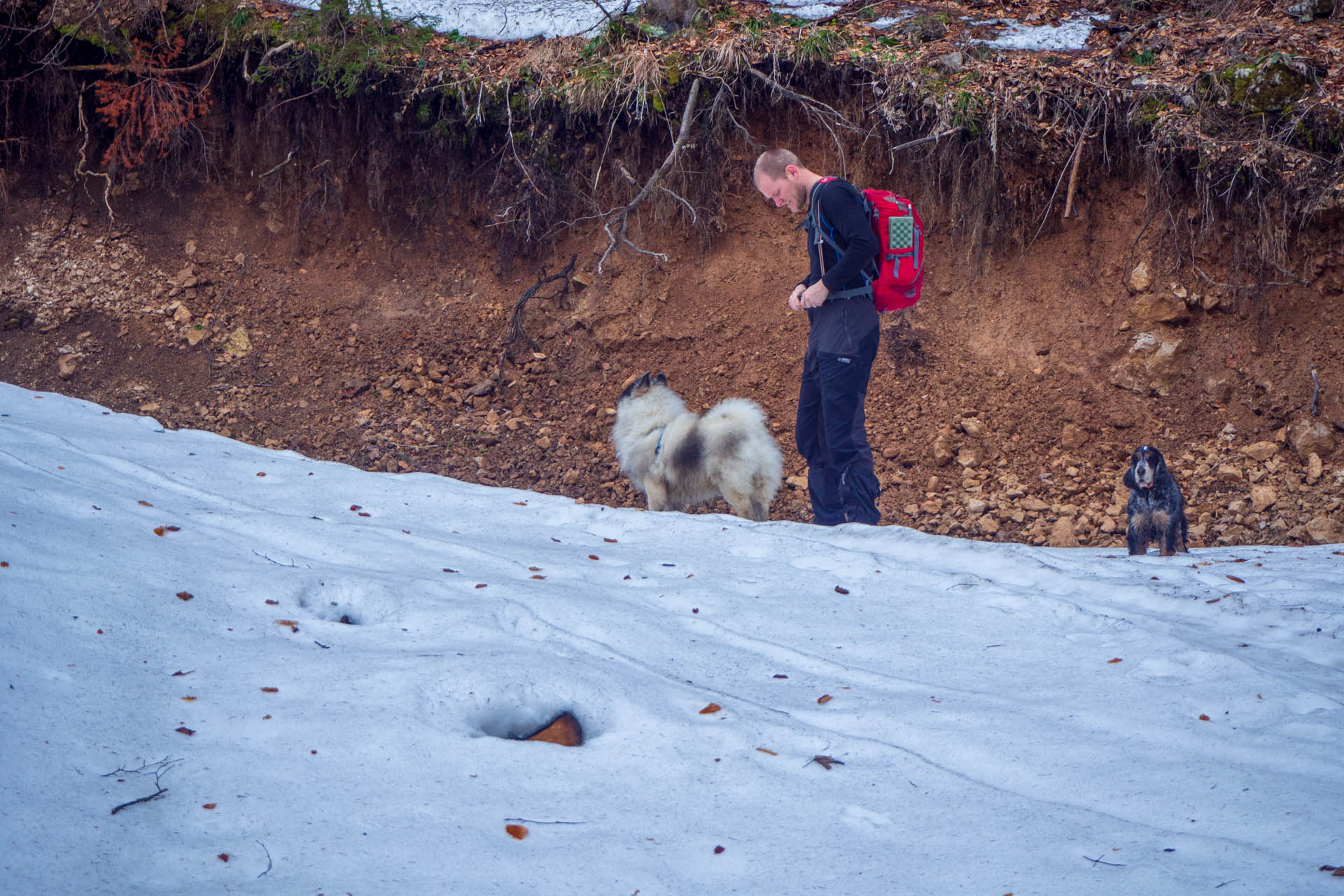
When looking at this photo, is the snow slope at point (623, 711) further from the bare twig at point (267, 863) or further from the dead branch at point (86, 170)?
the dead branch at point (86, 170)

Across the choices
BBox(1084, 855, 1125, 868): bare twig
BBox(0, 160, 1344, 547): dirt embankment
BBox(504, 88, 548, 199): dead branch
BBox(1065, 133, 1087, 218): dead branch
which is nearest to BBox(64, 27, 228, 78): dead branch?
BBox(0, 160, 1344, 547): dirt embankment

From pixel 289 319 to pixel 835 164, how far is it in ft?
18.3

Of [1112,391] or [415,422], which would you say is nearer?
[1112,391]

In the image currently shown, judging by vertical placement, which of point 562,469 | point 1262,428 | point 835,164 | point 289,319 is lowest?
point 562,469

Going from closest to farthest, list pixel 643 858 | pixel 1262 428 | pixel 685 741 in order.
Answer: pixel 643 858, pixel 685 741, pixel 1262 428

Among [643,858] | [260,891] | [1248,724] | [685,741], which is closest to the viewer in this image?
[260,891]

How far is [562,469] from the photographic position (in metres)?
7.70

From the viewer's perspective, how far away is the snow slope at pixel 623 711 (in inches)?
73.7

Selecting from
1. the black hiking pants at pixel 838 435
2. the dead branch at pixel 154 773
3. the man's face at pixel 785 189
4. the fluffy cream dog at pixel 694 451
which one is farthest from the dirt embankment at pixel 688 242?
the dead branch at pixel 154 773

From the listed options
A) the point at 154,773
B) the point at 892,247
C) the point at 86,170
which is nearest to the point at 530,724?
the point at 154,773

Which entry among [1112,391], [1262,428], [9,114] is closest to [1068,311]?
[1112,391]

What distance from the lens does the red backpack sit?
4.88 metres

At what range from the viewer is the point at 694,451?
19.7 ft

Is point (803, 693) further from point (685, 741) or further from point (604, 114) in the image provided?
point (604, 114)
